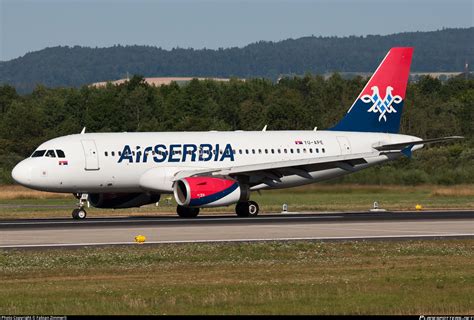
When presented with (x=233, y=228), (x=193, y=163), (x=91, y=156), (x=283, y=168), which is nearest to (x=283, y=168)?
(x=283, y=168)

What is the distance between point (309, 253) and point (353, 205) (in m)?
28.3

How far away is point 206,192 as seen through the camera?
4706 centimetres

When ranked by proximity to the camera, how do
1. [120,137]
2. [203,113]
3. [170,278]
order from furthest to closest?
[203,113]
[120,137]
[170,278]

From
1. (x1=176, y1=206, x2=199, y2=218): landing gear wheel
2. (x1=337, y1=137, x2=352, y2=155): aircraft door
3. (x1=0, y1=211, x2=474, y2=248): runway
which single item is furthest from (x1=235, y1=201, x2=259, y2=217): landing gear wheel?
(x1=337, y1=137, x2=352, y2=155): aircraft door

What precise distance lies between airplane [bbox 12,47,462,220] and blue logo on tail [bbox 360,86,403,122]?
152 centimetres

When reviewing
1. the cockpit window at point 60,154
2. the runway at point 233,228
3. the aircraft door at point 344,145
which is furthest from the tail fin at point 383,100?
the cockpit window at point 60,154

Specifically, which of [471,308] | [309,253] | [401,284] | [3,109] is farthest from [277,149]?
[3,109]

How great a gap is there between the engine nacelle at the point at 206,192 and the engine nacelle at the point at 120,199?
11.2 feet

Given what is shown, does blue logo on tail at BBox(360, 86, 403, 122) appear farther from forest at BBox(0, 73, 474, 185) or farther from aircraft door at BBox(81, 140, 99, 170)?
aircraft door at BBox(81, 140, 99, 170)

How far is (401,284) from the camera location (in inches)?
949

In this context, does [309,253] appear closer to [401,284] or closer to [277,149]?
[401,284]

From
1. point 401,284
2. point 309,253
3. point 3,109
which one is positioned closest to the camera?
point 401,284

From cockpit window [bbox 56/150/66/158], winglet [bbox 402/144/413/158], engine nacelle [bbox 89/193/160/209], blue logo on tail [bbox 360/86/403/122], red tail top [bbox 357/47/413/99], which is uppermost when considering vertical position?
red tail top [bbox 357/47/413/99]

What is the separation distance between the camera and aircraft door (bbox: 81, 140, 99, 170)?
159ft
